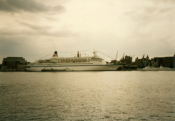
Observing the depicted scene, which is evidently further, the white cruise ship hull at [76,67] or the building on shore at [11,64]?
the building on shore at [11,64]

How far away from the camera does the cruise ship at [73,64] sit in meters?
116

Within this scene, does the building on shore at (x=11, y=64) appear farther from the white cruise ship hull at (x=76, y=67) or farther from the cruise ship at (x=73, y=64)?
the white cruise ship hull at (x=76, y=67)

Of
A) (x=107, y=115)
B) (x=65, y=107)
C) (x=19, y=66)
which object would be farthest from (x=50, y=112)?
(x=19, y=66)

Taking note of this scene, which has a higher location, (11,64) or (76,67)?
(11,64)

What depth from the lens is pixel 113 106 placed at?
2112 centimetres

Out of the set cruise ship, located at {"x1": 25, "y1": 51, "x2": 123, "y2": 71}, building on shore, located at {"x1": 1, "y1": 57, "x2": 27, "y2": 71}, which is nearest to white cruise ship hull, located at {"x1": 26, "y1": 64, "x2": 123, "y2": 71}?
cruise ship, located at {"x1": 25, "y1": 51, "x2": 123, "y2": 71}

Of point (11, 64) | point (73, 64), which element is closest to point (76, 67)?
point (73, 64)

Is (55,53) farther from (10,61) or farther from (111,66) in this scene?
(10,61)

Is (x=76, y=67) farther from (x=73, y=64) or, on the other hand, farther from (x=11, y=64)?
(x=11, y=64)

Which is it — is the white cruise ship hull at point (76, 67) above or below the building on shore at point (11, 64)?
below

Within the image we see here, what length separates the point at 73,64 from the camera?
119 meters

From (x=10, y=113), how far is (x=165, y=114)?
1457cm

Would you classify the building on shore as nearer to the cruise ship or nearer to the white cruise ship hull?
the cruise ship

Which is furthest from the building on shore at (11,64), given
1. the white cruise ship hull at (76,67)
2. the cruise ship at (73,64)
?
the white cruise ship hull at (76,67)
